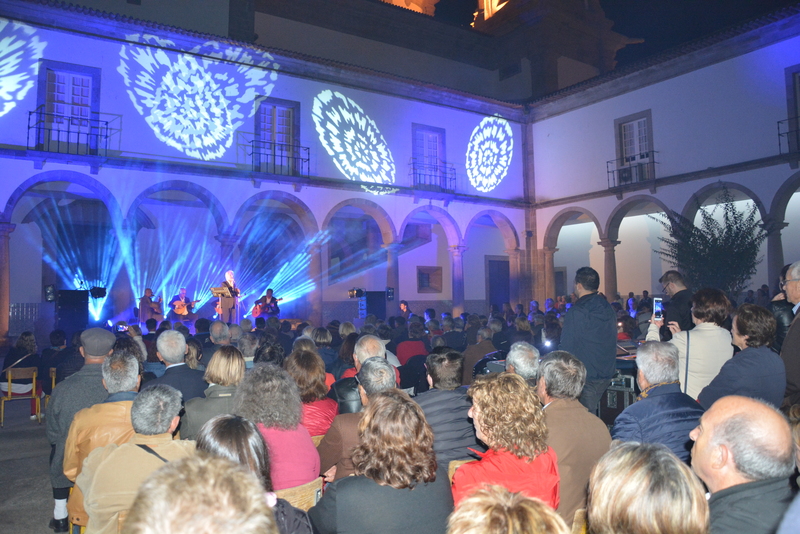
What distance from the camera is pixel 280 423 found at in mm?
2771

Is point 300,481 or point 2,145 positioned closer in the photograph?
point 300,481

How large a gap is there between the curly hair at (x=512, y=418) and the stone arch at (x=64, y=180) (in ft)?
39.6

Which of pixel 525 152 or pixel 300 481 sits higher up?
pixel 525 152

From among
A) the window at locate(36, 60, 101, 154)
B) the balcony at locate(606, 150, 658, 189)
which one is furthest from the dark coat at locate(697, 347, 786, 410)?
the balcony at locate(606, 150, 658, 189)

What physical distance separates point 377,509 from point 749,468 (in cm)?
120

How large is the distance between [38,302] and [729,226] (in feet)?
54.5

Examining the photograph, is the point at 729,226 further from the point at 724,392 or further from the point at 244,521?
the point at 244,521

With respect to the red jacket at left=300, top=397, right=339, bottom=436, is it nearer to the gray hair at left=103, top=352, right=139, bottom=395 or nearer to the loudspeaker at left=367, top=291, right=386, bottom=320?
the gray hair at left=103, top=352, right=139, bottom=395

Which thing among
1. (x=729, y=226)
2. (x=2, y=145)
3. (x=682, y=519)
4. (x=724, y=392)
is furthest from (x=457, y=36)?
(x=682, y=519)

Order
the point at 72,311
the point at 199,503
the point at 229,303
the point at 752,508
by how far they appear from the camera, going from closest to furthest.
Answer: the point at 199,503
the point at 752,508
the point at 72,311
the point at 229,303

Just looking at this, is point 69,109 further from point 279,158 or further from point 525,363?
A: point 525,363

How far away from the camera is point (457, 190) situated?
17.5 meters

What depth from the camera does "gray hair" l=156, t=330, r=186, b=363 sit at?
14.5 feet

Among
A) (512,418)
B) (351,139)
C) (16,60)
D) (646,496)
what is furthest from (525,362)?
(351,139)
